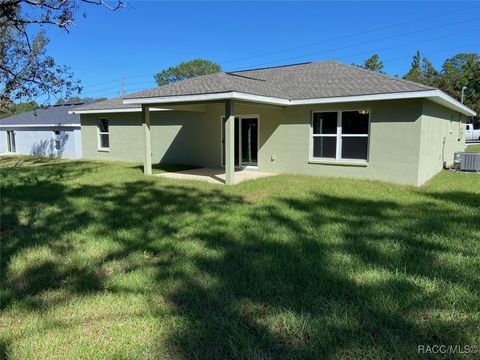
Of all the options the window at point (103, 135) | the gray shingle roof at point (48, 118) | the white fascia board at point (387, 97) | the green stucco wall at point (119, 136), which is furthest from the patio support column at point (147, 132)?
the gray shingle roof at point (48, 118)

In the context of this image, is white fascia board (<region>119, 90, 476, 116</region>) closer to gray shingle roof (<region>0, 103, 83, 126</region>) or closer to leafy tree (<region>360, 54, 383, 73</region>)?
gray shingle roof (<region>0, 103, 83, 126</region>)

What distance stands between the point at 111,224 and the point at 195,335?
3925 millimetres

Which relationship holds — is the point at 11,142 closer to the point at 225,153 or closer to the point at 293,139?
the point at 225,153

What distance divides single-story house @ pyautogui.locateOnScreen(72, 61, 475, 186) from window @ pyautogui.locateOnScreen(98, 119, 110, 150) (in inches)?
185

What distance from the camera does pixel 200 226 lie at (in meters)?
6.34

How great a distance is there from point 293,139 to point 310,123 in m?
0.86

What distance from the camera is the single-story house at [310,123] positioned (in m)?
10.8

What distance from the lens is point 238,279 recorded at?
4.15 m

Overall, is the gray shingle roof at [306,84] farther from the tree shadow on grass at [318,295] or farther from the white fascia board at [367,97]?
the tree shadow on grass at [318,295]

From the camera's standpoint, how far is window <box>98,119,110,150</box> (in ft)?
66.9

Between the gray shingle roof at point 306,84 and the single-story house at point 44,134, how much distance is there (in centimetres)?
1238

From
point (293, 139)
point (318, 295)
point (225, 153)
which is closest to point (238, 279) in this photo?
point (318, 295)

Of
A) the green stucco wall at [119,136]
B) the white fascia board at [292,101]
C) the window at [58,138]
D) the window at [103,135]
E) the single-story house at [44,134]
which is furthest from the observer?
the window at [58,138]

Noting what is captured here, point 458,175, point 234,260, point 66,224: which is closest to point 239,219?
point 234,260
